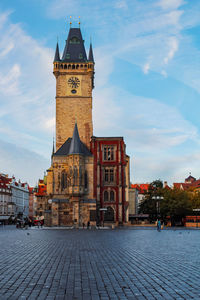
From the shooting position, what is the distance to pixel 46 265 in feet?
47.4

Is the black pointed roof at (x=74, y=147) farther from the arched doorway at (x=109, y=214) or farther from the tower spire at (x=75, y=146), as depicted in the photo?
the arched doorway at (x=109, y=214)

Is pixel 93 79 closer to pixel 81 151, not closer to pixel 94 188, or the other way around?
pixel 81 151

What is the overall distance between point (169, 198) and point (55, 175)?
881 inches

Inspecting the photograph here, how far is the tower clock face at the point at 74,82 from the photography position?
74.7 m

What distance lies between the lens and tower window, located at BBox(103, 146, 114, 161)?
6738 cm

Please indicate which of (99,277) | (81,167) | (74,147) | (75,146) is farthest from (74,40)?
(99,277)

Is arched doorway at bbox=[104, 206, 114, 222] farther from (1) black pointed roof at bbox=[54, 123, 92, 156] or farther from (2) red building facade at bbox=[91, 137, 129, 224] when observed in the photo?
(1) black pointed roof at bbox=[54, 123, 92, 156]

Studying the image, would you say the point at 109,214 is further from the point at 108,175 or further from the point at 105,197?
the point at 108,175

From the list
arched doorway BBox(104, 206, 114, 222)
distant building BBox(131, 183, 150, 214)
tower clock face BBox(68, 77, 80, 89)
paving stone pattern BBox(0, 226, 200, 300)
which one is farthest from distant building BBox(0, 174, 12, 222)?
paving stone pattern BBox(0, 226, 200, 300)

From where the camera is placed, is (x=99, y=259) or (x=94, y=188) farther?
(x=94, y=188)

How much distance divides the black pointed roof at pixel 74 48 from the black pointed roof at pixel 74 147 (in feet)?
55.6

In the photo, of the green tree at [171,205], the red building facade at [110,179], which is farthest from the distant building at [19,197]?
the red building facade at [110,179]

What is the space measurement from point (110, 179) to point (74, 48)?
29073 millimetres

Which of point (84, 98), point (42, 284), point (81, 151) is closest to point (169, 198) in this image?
point (81, 151)
